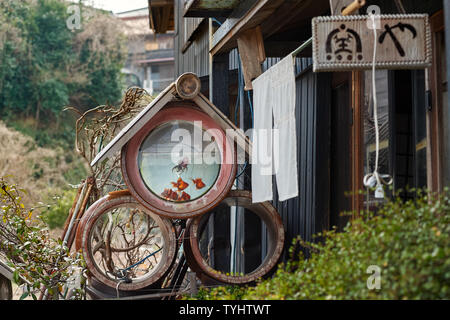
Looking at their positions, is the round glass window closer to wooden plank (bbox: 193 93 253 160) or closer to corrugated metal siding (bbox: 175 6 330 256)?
wooden plank (bbox: 193 93 253 160)

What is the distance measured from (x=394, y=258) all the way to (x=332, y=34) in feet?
4.46

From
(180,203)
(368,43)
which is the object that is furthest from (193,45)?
(368,43)

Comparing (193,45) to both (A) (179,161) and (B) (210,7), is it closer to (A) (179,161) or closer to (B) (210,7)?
(B) (210,7)

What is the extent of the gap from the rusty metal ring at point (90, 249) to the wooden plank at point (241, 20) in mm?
1843

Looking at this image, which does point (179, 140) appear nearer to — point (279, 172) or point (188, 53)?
point (279, 172)

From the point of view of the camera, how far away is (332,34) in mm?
3830

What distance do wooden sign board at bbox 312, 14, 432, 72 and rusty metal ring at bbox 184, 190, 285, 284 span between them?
2.49 metres

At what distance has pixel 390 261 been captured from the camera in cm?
321

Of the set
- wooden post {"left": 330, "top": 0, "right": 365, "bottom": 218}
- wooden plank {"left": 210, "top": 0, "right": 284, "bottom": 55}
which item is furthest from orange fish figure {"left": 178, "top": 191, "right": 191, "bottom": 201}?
wooden plank {"left": 210, "top": 0, "right": 284, "bottom": 55}

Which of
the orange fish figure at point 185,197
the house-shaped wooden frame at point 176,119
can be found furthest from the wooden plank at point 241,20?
the orange fish figure at point 185,197

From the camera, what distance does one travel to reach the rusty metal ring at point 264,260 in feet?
19.2

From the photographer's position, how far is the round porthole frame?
5938 mm
